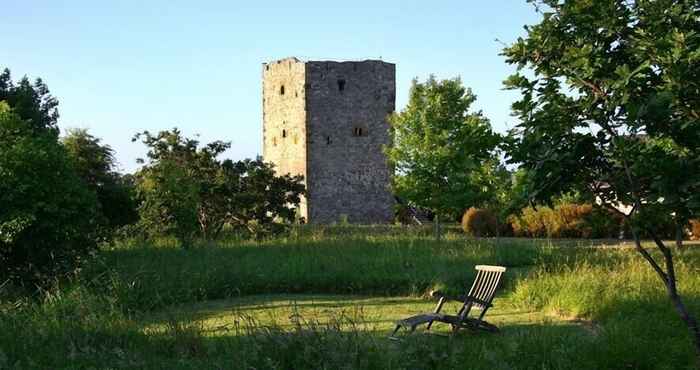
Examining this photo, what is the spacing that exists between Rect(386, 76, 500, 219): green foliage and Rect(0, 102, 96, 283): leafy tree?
15.1m

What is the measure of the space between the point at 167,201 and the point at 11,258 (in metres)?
6.94

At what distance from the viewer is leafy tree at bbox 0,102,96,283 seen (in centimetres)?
1095

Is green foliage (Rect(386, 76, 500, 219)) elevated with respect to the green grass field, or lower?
elevated

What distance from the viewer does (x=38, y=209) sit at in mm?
11109

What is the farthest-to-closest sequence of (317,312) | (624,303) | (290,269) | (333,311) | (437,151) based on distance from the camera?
1. (437,151)
2. (290,269)
3. (317,312)
4. (333,311)
5. (624,303)

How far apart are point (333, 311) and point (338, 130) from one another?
2566cm

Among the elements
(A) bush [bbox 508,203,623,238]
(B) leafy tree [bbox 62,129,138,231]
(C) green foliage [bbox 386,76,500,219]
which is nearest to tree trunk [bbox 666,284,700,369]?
(B) leafy tree [bbox 62,129,138,231]

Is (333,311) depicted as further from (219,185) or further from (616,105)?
(219,185)

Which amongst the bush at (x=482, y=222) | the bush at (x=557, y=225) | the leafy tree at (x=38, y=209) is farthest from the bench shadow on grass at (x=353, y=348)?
the bush at (x=482, y=222)

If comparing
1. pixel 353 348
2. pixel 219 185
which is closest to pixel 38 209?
pixel 353 348

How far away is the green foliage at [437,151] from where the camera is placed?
25.9m

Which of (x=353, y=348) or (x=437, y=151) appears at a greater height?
(x=437, y=151)

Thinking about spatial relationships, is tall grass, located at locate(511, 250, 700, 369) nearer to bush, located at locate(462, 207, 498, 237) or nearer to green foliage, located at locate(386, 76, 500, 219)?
green foliage, located at locate(386, 76, 500, 219)

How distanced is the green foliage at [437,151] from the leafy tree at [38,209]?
1512cm
